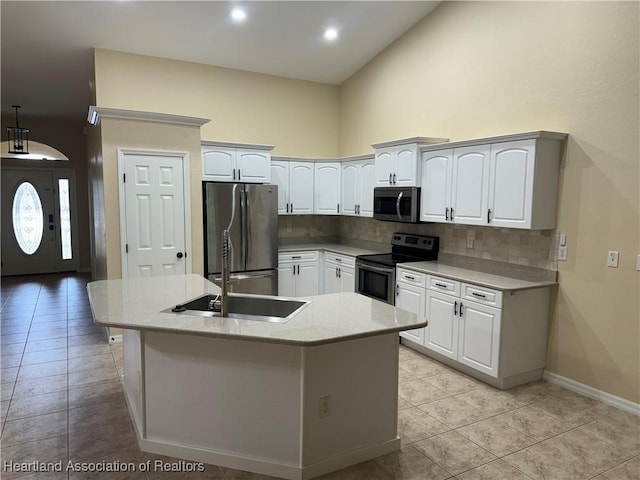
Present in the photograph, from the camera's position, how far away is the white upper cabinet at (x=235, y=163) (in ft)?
17.1

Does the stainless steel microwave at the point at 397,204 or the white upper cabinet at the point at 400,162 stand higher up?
the white upper cabinet at the point at 400,162

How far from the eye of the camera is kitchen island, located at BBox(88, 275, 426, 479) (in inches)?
90.4

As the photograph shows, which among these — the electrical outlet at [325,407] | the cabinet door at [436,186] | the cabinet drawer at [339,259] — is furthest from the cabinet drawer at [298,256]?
the electrical outlet at [325,407]

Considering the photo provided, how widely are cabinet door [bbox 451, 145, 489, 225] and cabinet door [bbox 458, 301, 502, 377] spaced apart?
81 centimetres

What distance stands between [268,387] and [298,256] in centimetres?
355

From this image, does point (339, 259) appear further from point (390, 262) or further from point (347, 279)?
point (390, 262)

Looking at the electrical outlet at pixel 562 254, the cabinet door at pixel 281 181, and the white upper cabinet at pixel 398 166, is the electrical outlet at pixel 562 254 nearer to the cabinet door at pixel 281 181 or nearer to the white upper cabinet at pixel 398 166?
the white upper cabinet at pixel 398 166

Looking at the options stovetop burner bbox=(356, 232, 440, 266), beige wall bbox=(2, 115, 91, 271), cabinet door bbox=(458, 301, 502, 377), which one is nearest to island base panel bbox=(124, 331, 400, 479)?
cabinet door bbox=(458, 301, 502, 377)

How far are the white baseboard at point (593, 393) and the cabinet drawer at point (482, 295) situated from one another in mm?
893

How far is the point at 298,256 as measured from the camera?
585cm

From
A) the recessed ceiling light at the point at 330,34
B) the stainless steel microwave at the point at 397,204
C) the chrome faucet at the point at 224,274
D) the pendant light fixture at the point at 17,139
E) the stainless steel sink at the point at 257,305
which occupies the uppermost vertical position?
the recessed ceiling light at the point at 330,34

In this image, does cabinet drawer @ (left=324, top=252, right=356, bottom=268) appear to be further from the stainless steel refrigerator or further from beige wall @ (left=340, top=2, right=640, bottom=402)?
beige wall @ (left=340, top=2, right=640, bottom=402)

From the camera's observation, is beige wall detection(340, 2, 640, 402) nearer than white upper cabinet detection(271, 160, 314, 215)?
Yes

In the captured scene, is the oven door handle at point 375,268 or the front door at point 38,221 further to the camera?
the front door at point 38,221
